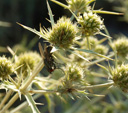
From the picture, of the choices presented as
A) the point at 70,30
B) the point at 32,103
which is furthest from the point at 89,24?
the point at 32,103

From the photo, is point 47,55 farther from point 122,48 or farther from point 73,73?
point 122,48

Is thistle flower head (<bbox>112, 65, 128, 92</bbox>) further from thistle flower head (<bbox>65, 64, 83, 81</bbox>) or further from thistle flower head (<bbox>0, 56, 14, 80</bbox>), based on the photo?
thistle flower head (<bbox>0, 56, 14, 80</bbox>)

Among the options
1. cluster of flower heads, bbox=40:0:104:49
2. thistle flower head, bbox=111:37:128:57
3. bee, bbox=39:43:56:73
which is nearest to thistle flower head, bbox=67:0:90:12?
cluster of flower heads, bbox=40:0:104:49

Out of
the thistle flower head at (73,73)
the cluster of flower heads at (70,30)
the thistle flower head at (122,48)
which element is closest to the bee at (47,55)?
the cluster of flower heads at (70,30)

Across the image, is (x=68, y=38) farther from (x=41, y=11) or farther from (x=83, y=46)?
(x=41, y=11)

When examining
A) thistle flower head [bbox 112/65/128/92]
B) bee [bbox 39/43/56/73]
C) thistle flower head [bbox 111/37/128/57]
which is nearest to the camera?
bee [bbox 39/43/56/73]

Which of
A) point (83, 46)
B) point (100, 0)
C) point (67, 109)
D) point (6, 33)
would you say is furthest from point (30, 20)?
point (83, 46)
